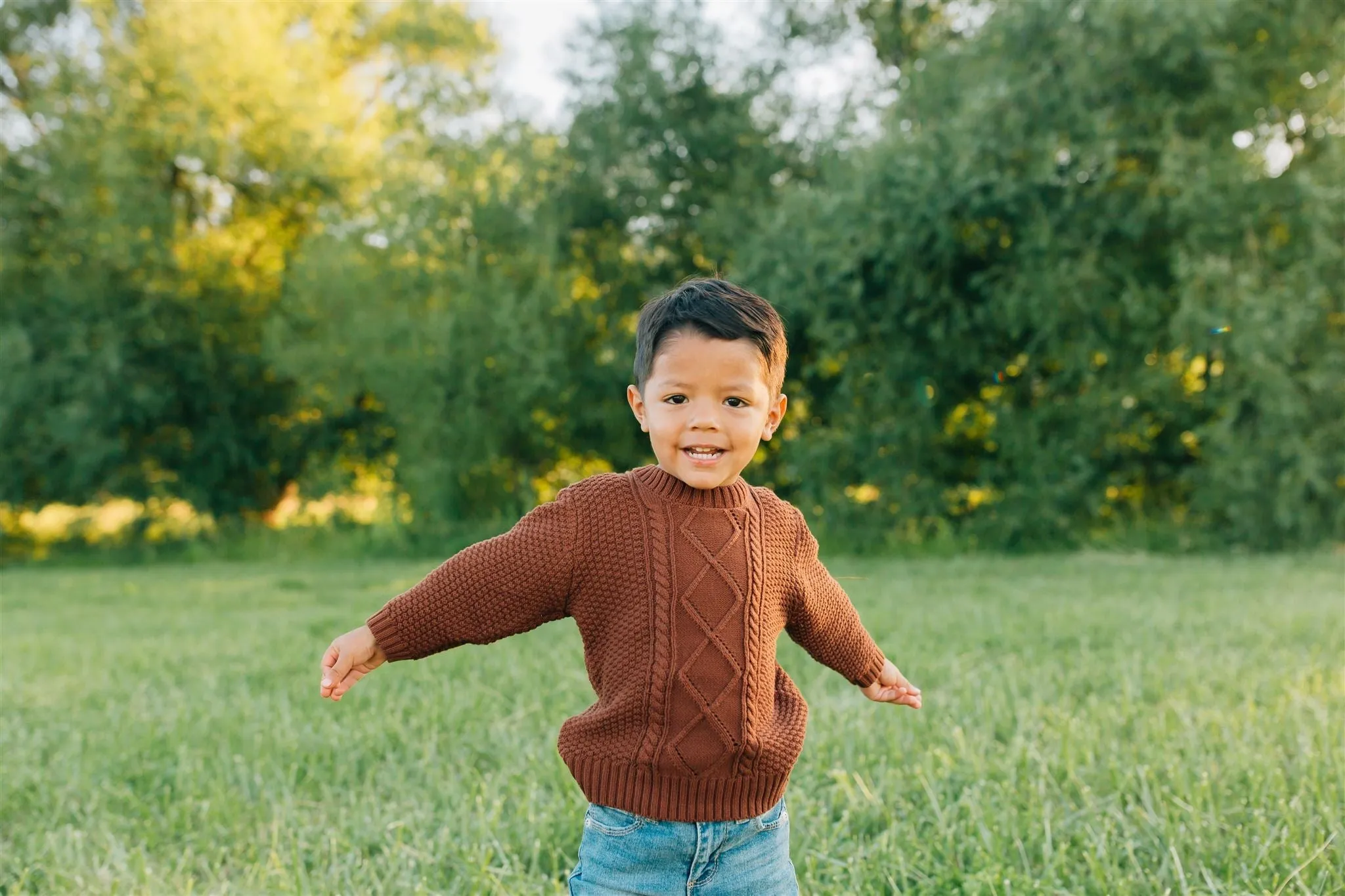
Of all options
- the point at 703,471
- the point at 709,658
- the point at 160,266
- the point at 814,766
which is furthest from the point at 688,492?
the point at 160,266

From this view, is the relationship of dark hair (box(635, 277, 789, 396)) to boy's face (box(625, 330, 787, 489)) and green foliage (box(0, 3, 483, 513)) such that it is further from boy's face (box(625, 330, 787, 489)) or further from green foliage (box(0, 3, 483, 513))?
green foliage (box(0, 3, 483, 513))

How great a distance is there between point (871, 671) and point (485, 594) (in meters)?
0.82

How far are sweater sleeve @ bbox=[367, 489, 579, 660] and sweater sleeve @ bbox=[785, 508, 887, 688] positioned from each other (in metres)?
0.44

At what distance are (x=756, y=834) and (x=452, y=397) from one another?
34.8ft

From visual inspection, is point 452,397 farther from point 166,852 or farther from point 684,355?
point 684,355

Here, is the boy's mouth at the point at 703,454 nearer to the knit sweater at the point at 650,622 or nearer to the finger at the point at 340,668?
the knit sweater at the point at 650,622

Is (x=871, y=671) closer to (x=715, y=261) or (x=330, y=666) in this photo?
A: (x=330, y=666)

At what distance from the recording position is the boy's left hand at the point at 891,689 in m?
2.22

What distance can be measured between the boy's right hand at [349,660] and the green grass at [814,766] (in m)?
0.82

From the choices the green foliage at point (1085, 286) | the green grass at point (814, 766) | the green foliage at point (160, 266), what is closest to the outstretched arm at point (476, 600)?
the green grass at point (814, 766)

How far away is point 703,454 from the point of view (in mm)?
1861

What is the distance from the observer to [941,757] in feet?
10.3

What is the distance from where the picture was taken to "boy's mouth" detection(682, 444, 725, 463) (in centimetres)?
186

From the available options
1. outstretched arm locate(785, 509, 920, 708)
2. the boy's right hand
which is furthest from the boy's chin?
the boy's right hand
